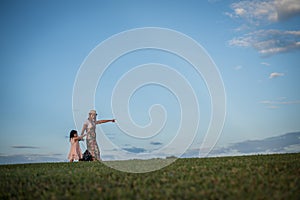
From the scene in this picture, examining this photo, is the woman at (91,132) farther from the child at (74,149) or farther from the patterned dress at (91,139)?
the child at (74,149)

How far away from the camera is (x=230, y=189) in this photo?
785 centimetres

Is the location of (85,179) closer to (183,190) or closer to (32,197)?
(32,197)

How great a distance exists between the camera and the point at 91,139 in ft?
72.7

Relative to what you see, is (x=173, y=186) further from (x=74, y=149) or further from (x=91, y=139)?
(x=74, y=149)

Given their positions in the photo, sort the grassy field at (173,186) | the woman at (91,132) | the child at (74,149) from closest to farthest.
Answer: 1. the grassy field at (173,186)
2. the woman at (91,132)
3. the child at (74,149)

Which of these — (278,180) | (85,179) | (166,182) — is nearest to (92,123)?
(85,179)

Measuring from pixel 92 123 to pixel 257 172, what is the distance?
1365cm

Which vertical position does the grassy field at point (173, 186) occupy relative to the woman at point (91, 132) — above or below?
below

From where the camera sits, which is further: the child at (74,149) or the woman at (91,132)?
the child at (74,149)

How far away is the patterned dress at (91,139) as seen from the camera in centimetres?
2211

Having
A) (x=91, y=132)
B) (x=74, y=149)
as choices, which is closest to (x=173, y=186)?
(x=91, y=132)

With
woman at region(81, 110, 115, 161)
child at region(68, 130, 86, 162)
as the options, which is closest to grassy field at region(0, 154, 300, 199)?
woman at region(81, 110, 115, 161)

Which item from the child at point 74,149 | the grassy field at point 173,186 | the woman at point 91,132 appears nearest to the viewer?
the grassy field at point 173,186

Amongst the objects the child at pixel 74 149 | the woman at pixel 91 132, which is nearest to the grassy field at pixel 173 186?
the woman at pixel 91 132
